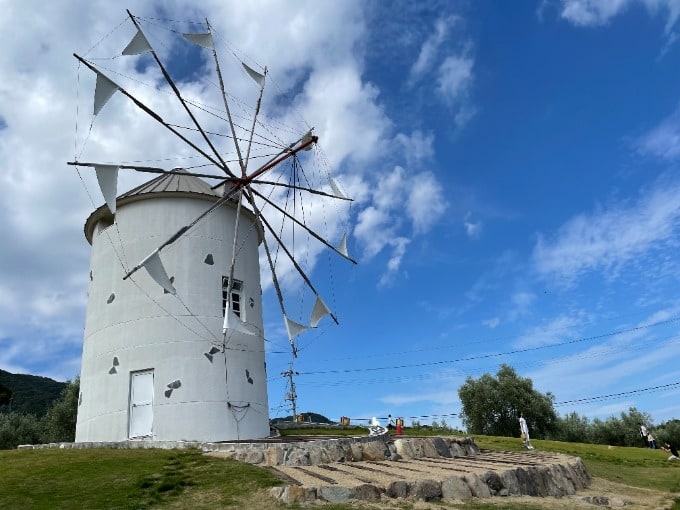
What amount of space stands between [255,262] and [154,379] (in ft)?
21.9

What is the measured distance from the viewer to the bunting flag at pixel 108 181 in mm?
17875

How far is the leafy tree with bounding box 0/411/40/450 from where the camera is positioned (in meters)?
38.8

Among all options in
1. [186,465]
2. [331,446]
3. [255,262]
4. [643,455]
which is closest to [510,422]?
[643,455]

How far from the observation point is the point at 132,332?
1977 cm

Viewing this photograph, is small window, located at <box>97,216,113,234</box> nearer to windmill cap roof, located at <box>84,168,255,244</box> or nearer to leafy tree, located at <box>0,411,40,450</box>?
windmill cap roof, located at <box>84,168,255,244</box>

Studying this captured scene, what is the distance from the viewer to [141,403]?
748 inches

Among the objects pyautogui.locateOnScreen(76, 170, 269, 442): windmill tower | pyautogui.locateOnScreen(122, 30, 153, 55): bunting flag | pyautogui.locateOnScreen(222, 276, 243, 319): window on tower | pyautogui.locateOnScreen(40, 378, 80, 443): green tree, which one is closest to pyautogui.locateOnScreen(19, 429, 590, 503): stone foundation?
pyautogui.locateOnScreen(76, 170, 269, 442): windmill tower

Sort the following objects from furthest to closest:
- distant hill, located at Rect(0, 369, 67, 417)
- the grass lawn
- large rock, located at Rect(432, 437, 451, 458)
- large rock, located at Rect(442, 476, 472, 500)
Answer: distant hill, located at Rect(0, 369, 67, 417), large rock, located at Rect(432, 437, 451, 458), large rock, located at Rect(442, 476, 472, 500), the grass lawn

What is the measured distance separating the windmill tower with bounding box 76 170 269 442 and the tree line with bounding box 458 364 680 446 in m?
28.8

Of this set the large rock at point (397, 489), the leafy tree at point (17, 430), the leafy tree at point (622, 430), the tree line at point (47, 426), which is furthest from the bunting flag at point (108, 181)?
the leafy tree at point (622, 430)

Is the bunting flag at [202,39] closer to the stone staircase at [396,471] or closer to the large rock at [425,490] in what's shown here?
the stone staircase at [396,471]

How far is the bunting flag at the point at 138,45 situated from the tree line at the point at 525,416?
37.1 metres

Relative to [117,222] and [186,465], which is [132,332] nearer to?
[117,222]

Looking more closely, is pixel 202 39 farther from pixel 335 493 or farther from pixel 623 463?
pixel 623 463
